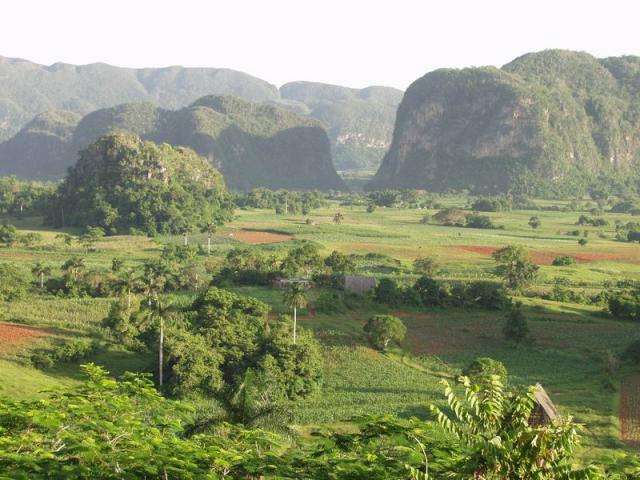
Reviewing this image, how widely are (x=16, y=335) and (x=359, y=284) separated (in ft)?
88.9

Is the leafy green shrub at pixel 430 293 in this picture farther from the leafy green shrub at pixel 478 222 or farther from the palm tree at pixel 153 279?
the leafy green shrub at pixel 478 222

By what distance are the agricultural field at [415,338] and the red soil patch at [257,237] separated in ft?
2.18

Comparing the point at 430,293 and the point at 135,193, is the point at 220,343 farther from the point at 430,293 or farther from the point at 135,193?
the point at 135,193

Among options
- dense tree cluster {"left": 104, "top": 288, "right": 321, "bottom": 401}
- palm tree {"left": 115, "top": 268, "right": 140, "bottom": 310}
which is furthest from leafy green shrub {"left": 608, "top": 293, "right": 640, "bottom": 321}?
palm tree {"left": 115, "top": 268, "right": 140, "bottom": 310}

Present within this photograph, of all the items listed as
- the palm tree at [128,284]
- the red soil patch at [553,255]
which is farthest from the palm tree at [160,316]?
the red soil patch at [553,255]

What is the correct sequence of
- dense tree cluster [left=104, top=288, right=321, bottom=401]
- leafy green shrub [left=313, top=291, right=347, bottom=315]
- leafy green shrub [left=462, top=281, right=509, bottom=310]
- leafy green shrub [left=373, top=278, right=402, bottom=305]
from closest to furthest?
dense tree cluster [left=104, top=288, right=321, bottom=401]
leafy green shrub [left=313, top=291, right=347, bottom=315]
leafy green shrub [left=462, top=281, right=509, bottom=310]
leafy green shrub [left=373, top=278, right=402, bottom=305]

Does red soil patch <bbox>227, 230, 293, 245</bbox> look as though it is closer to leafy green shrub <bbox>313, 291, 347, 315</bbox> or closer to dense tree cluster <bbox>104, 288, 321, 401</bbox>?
leafy green shrub <bbox>313, 291, 347, 315</bbox>

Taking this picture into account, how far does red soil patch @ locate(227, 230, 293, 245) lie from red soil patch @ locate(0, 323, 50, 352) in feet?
157

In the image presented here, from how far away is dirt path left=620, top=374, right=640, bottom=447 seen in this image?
27875 mm

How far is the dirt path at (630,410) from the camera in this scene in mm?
27875

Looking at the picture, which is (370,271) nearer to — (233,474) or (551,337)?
(551,337)

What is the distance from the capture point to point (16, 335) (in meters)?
39.8

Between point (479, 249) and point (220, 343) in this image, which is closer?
point (220, 343)

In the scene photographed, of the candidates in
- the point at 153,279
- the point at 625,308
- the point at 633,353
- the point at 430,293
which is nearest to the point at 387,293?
the point at 430,293
